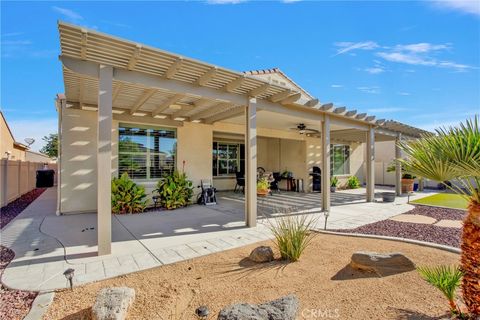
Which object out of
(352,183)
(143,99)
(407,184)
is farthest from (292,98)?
(352,183)

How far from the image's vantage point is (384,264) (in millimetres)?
3064

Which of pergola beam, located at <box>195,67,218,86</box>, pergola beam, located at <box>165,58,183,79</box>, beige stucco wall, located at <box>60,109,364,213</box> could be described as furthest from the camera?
beige stucco wall, located at <box>60,109,364,213</box>

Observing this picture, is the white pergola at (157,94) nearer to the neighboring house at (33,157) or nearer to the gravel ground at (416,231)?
the gravel ground at (416,231)

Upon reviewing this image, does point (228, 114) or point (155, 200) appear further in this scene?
point (155, 200)

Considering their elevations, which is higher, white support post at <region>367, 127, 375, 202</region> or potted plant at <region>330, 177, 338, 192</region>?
white support post at <region>367, 127, 375, 202</region>

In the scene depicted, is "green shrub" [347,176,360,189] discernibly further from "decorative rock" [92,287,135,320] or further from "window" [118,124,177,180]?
"decorative rock" [92,287,135,320]

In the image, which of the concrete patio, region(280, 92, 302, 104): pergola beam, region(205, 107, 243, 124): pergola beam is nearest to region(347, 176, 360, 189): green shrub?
the concrete patio

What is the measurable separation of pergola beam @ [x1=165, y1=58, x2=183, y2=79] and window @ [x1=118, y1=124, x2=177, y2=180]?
3889mm

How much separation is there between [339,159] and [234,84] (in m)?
11.4

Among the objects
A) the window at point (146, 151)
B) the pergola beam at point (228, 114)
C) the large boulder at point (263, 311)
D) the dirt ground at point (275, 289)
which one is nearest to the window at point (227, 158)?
the pergola beam at point (228, 114)

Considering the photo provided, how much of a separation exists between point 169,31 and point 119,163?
4244 mm

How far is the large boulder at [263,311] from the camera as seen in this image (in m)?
1.96

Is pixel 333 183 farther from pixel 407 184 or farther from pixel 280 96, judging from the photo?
pixel 280 96

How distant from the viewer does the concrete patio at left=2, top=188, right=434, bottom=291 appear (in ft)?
10.8
